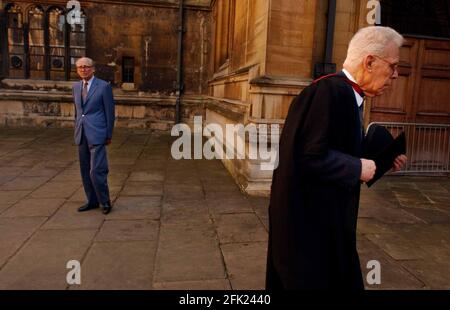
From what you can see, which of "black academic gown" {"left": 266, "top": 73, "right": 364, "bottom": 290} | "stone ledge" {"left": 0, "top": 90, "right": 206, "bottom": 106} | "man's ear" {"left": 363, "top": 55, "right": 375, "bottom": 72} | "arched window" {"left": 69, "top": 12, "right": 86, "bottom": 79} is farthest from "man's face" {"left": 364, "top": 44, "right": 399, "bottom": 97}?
"arched window" {"left": 69, "top": 12, "right": 86, "bottom": 79}

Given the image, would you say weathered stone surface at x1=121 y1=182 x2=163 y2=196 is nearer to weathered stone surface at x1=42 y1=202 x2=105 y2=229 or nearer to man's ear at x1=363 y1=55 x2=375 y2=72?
weathered stone surface at x1=42 y1=202 x2=105 y2=229

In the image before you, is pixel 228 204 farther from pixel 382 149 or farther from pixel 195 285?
pixel 382 149

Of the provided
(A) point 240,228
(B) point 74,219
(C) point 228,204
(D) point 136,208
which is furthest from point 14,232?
(C) point 228,204

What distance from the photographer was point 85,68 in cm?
451

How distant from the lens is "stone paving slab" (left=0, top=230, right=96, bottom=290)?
9.59 ft

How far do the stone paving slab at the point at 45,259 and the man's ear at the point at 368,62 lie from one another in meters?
2.59

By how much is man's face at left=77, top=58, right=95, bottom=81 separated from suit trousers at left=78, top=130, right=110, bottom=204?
0.69m

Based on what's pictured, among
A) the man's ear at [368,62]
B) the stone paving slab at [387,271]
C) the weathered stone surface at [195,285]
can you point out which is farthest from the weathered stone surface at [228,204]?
the man's ear at [368,62]

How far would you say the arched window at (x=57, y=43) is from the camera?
42.6 feet

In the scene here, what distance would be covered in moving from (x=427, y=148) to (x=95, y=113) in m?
6.24

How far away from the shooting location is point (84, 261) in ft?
10.9

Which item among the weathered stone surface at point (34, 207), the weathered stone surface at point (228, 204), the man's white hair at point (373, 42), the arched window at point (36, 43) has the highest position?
the arched window at point (36, 43)

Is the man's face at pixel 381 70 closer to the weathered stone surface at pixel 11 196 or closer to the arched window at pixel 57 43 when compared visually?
the weathered stone surface at pixel 11 196

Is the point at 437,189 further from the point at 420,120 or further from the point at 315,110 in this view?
the point at 315,110
